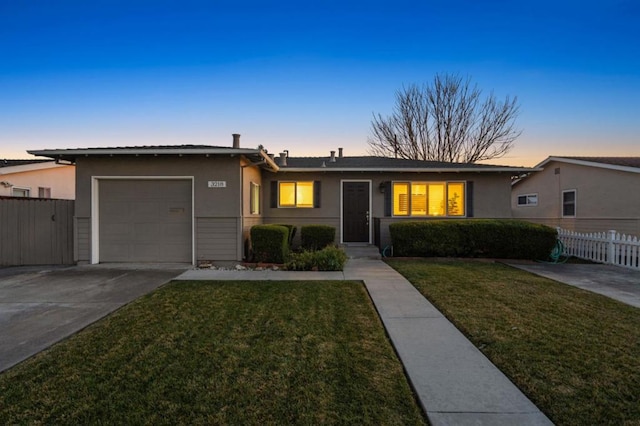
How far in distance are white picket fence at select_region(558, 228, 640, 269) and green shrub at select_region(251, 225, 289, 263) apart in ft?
29.4

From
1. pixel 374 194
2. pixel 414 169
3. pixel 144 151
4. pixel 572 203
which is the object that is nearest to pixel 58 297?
pixel 144 151

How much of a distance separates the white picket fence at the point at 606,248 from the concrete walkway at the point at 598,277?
0.38 m

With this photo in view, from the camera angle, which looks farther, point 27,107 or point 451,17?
point 27,107

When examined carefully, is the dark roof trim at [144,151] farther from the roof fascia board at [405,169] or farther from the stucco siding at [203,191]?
the roof fascia board at [405,169]

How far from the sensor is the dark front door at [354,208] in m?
11.5

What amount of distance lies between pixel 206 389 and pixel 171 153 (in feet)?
22.6

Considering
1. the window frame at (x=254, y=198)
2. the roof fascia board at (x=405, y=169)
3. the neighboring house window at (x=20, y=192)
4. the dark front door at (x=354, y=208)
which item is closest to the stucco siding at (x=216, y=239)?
the window frame at (x=254, y=198)

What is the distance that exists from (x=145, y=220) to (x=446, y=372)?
8271mm

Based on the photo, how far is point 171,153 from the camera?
8.12 metres

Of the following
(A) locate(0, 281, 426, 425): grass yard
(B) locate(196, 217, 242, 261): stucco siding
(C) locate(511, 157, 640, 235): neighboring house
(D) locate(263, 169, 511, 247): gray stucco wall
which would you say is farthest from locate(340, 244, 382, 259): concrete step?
(C) locate(511, 157, 640, 235): neighboring house

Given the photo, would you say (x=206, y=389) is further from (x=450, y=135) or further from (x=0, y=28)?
(x=450, y=135)

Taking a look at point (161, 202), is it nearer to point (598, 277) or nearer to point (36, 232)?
point (36, 232)

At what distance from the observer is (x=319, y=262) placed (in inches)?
310

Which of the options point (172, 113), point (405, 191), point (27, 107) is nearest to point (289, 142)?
point (172, 113)
